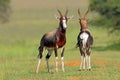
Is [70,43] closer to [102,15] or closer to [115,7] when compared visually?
[102,15]

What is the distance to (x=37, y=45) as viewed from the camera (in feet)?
188

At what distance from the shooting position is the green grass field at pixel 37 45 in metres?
24.3

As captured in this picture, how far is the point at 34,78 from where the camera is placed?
22641 millimetres

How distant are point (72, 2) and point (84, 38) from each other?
14901 centimetres

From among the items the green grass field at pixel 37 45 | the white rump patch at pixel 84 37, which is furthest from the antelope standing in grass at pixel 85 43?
the green grass field at pixel 37 45

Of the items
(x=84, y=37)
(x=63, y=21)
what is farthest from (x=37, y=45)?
(x=63, y=21)

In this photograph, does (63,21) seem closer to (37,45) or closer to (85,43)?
(85,43)

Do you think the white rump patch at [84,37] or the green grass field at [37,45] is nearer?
the green grass field at [37,45]

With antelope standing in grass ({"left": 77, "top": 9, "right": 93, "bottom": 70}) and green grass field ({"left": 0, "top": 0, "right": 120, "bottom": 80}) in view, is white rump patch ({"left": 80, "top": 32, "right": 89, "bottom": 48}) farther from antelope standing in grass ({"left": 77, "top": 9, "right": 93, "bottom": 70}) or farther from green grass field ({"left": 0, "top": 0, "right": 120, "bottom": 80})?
green grass field ({"left": 0, "top": 0, "right": 120, "bottom": 80})

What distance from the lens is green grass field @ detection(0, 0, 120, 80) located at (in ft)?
79.7

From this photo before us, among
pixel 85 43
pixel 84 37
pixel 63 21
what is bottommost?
pixel 85 43

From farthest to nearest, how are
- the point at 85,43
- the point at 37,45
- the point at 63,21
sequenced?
the point at 37,45 → the point at 85,43 → the point at 63,21

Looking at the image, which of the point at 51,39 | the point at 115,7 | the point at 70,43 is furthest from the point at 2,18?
the point at 51,39

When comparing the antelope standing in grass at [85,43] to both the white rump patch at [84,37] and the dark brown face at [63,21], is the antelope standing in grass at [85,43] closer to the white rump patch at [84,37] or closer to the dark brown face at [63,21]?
the white rump patch at [84,37]
